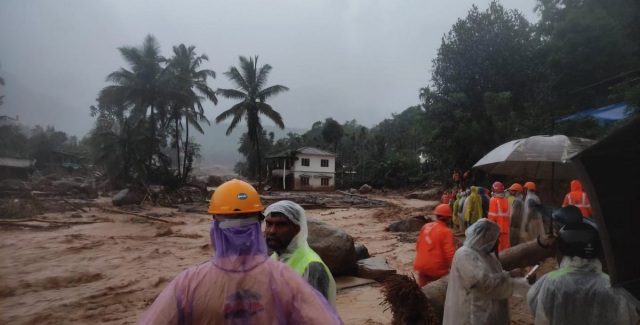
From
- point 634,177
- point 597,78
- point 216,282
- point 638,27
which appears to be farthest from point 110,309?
point 597,78

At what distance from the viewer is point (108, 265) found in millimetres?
9359

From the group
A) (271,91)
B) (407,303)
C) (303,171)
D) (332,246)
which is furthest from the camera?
(303,171)

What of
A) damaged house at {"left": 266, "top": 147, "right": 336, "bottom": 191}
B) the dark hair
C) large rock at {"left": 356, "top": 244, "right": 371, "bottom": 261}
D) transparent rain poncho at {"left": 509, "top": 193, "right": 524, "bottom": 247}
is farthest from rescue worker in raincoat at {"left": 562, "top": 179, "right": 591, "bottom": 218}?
damaged house at {"left": 266, "top": 147, "right": 336, "bottom": 191}

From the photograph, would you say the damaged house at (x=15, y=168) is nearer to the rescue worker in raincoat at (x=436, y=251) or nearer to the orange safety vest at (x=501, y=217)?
the orange safety vest at (x=501, y=217)

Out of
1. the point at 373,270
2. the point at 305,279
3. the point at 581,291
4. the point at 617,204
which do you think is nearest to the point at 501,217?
the point at 373,270

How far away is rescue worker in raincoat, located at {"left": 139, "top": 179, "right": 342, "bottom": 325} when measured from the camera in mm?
1465

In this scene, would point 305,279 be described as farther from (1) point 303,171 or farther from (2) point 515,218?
(1) point 303,171

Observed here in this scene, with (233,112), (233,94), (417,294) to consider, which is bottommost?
(417,294)

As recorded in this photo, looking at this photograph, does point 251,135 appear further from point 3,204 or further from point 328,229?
point 328,229

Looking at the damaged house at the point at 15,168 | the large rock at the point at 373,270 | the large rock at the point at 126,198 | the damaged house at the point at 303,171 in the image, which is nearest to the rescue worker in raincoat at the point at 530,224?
the large rock at the point at 373,270

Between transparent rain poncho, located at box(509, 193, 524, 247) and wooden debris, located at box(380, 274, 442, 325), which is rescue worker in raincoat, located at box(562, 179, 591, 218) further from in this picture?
wooden debris, located at box(380, 274, 442, 325)

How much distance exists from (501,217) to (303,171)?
112 ft

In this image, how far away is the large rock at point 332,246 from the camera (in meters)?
6.76

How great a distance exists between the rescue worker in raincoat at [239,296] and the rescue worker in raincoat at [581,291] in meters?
1.67
